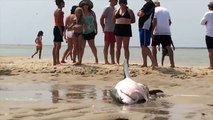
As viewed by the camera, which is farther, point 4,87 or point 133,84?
point 4,87

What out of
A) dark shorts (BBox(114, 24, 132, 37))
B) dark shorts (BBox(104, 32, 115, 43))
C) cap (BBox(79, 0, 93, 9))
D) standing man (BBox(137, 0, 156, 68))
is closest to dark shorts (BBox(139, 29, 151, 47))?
standing man (BBox(137, 0, 156, 68))

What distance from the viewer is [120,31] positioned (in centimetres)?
984

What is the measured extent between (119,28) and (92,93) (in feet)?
11.1

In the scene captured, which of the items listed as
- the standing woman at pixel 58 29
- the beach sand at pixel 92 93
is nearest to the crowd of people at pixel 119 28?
the standing woman at pixel 58 29

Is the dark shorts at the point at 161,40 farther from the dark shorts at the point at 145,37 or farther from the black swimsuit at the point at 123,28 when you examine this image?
the black swimsuit at the point at 123,28

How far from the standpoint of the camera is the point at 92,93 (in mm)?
6812

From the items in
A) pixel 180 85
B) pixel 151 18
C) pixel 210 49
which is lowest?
pixel 180 85

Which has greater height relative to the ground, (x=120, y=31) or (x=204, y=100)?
(x=120, y=31)

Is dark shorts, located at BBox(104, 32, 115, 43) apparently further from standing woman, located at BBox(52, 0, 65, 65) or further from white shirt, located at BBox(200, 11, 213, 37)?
white shirt, located at BBox(200, 11, 213, 37)

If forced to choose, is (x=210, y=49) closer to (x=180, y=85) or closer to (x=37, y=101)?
(x=180, y=85)

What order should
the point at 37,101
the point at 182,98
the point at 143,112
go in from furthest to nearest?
the point at 182,98, the point at 37,101, the point at 143,112

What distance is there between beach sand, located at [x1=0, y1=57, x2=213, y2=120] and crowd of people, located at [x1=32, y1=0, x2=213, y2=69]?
68cm

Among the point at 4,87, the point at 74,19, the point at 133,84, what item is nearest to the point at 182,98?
the point at 133,84

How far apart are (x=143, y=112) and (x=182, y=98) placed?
1.52 m
